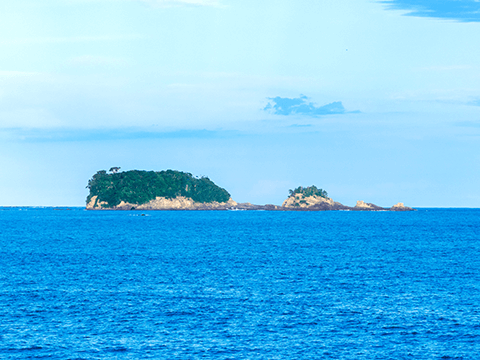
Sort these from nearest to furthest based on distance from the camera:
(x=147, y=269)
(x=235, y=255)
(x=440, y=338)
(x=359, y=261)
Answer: (x=440, y=338) → (x=147, y=269) → (x=359, y=261) → (x=235, y=255)

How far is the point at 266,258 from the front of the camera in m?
77.1

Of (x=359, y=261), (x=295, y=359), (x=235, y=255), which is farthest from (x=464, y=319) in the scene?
(x=235, y=255)

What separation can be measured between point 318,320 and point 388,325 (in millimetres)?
5004

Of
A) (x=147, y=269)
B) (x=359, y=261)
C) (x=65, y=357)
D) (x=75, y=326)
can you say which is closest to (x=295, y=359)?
(x=65, y=357)

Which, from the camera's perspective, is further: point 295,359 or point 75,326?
point 75,326

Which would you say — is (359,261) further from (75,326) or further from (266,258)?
(75,326)

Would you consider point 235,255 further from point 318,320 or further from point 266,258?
point 318,320

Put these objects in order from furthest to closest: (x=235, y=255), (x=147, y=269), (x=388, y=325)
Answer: (x=235, y=255), (x=147, y=269), (x=388, y=325)

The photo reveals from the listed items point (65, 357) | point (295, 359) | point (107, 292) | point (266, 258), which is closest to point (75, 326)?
point (65, 357)

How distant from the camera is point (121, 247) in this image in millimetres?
95438

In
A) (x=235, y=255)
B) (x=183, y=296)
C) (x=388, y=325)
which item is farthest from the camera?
(x=235, y=255)

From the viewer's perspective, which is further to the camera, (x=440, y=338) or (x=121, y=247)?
(x=121, y=247)

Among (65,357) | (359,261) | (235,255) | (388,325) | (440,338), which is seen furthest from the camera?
(235,255)

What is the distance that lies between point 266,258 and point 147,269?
68.1 feet
